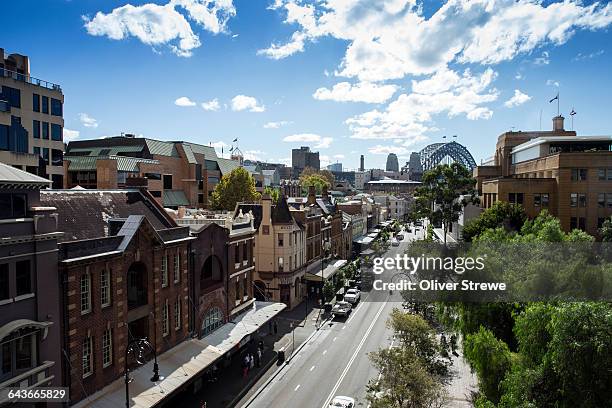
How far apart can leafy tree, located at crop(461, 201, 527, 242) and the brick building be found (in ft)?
123

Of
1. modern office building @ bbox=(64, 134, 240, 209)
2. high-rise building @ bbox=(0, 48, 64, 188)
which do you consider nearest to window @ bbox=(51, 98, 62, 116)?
high-rise building @ bbox=(0, 48, 64, 188)

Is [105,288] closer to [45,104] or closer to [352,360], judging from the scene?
[352,360]

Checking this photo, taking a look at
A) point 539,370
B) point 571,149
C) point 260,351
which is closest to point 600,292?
point 539,370

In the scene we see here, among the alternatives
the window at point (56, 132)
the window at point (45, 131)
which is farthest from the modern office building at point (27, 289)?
the window at point (56, 132)

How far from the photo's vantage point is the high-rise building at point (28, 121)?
47844 millimetres

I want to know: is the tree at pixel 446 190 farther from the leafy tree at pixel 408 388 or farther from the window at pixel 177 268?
the window at pixel 177 268

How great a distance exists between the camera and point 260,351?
1566 inches

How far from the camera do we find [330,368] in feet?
122

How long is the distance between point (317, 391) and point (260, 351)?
8.73 meters

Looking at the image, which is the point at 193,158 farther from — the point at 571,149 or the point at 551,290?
the point at 551,290

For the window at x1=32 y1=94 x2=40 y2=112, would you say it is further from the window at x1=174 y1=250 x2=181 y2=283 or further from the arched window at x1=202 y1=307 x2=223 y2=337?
the arched window at x1=202 y1=307 x2=223 y2=337

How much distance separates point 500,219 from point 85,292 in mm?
47205

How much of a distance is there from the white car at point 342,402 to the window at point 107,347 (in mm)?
13945

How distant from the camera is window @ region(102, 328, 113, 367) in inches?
942
